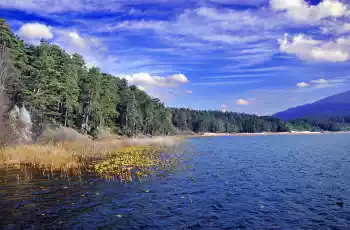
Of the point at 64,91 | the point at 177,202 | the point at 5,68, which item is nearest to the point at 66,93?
→ the point at 64,91

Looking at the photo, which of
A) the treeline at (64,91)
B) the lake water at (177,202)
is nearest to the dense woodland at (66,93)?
the treeline at (64,91)

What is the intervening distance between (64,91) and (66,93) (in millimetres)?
833

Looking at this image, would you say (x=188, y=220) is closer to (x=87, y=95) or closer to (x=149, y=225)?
(x=149, y=225)

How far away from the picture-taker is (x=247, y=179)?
23.2 metres

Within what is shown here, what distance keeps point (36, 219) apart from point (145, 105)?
9253 centimetres

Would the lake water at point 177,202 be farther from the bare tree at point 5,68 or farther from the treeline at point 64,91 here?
the treeline at point 64,91

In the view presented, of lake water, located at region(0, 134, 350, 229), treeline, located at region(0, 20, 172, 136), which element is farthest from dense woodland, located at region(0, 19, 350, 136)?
lake water, located at region(0, 134, 350, 229)

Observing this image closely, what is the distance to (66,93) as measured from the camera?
58.2m

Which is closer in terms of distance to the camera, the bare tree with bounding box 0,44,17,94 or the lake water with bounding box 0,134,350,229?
the lake water with bounding box 0,134,350,229

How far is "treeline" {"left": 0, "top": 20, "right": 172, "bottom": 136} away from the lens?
46.0 m

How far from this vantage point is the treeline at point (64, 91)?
151 feet

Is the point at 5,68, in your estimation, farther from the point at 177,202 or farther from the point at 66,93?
the point at 177,202

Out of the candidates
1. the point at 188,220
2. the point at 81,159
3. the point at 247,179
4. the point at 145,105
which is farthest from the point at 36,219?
the point at 145,105

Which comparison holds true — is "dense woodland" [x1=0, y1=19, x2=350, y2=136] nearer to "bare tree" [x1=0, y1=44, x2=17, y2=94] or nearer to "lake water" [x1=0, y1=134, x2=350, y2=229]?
"bare tree" [x1=0, y1=44, x2=17, y2=94]
